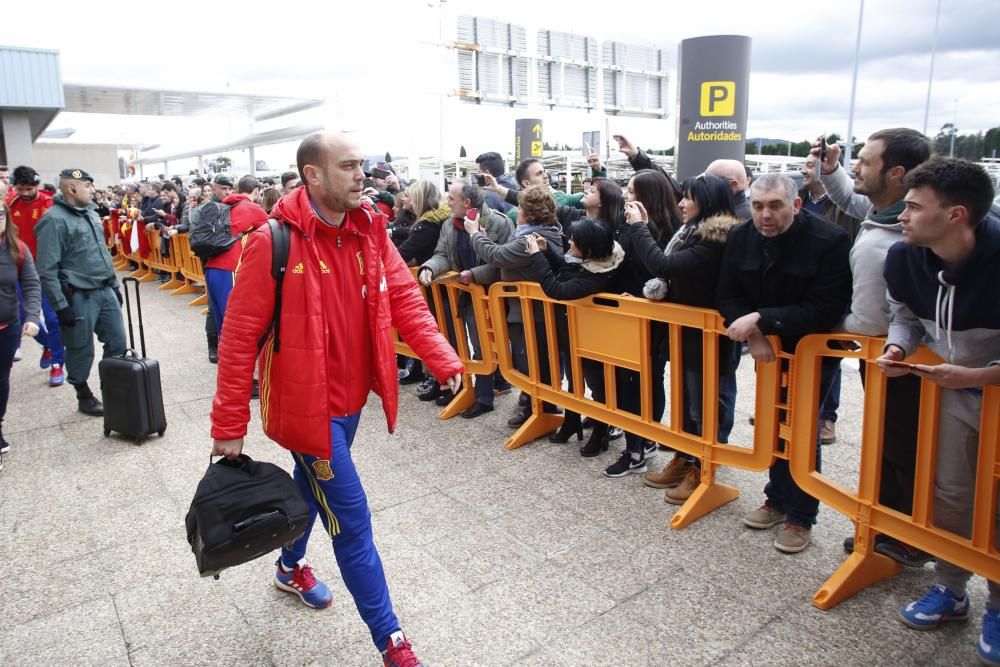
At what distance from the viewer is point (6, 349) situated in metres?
5.02

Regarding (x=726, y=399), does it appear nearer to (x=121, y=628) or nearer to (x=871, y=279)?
(x=871, y=279)

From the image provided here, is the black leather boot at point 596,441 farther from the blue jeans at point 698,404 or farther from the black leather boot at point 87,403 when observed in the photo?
the black leather boot at point 87,403

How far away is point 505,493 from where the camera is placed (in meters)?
4.36

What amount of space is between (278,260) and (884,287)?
8.18 ft

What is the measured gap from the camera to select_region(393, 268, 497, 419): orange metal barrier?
219 inches

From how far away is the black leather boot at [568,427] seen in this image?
519cm

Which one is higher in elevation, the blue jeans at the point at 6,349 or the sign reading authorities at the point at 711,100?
the sign reading authorities at the point at 711,100

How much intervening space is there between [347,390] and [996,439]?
2467mm

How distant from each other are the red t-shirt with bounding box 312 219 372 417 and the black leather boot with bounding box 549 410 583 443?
266cm

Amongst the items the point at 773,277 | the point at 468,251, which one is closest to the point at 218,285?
the point at 468,251

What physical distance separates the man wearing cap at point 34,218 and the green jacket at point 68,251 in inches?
60.6

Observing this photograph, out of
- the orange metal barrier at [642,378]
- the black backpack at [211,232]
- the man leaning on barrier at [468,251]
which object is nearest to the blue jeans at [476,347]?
the man leaning on barrier at [468,251]

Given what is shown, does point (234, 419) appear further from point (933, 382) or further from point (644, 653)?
point (933, 382)

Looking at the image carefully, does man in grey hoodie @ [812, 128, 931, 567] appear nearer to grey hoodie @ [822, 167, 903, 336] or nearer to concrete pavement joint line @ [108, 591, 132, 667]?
grey hoodie @ [822, 167, 903, 336]
